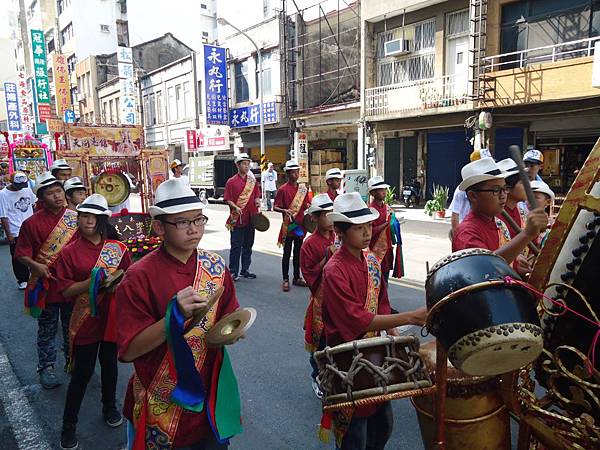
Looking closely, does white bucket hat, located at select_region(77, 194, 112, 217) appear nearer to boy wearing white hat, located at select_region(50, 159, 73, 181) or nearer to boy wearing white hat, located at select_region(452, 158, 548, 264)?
boy wearing white hat, located at select_region(452, 158, 548, 264)

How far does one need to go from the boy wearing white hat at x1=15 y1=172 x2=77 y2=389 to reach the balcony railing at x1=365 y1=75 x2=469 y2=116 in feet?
43.3

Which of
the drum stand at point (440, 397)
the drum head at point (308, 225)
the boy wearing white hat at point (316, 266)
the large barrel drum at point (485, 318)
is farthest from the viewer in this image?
the drum head at point (308, 225)

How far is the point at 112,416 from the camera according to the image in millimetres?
3652

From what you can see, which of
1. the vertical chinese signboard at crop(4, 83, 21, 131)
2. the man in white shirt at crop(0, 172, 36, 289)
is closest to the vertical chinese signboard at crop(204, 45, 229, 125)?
the man in white shirt at crop(0, 172, 36, 289)

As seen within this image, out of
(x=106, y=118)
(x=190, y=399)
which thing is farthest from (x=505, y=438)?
(x=106, y=118)

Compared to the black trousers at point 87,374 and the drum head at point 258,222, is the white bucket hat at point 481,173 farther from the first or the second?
the drum head at point 258,222

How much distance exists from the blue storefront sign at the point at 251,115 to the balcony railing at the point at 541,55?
11.1m

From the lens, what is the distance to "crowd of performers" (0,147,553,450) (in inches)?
84.0

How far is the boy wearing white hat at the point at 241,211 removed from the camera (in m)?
7.77

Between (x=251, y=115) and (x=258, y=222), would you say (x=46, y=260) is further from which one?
(x=251, y=115)

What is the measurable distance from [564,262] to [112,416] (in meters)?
3.38

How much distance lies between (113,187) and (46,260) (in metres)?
4.06

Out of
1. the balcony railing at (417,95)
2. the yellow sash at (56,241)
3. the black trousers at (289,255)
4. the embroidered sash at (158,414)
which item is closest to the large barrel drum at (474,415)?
the embroidered sash at (158,414)

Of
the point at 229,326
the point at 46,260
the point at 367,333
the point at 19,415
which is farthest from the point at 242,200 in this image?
A: the point at 229,326
